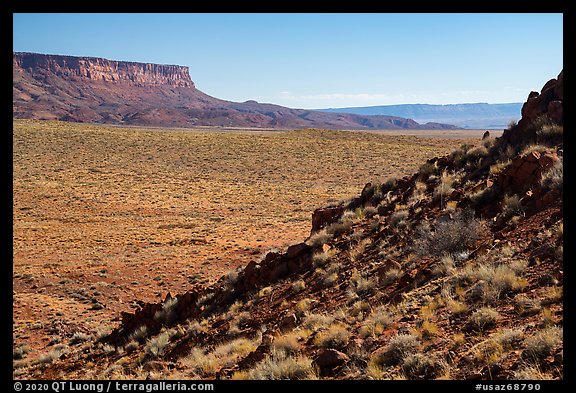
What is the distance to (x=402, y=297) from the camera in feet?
23.0

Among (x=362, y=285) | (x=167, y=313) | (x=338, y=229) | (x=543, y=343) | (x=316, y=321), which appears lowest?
(x=167, y=313)

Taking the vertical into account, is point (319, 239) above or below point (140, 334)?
above

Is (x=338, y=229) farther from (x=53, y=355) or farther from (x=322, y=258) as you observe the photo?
(x=53, y=355)

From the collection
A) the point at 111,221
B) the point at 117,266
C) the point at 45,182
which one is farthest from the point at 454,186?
the point at 45,182

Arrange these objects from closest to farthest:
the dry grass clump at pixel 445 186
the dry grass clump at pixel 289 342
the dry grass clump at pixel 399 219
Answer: the dry grass clump at pixel 289 342, the dry grass clump at pixel 399 219, the dry grass clump at pixel 445 186

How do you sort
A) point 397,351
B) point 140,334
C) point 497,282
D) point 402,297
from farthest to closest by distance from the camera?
point 140,334 → point 402,297 → point 497,282 → point 397,351

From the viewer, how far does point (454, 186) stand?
11297 millimetres

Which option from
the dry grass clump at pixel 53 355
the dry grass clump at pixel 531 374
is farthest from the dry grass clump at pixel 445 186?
the dry grass clump at pixel 53 355

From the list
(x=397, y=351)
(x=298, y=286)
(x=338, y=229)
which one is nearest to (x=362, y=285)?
(x=298, y=286)

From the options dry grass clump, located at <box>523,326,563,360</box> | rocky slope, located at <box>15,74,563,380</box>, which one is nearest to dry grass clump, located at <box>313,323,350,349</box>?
rocky slope, located at <box>15,74,563,380</box>

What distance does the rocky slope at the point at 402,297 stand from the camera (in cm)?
521

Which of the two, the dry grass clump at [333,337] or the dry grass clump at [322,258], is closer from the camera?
the dry grass clump at [333,337]

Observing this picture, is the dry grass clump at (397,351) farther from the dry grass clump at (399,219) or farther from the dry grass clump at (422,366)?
the dry grass clump at (399,219)

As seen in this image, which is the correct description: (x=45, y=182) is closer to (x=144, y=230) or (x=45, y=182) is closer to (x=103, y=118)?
(x=144, y=230)
